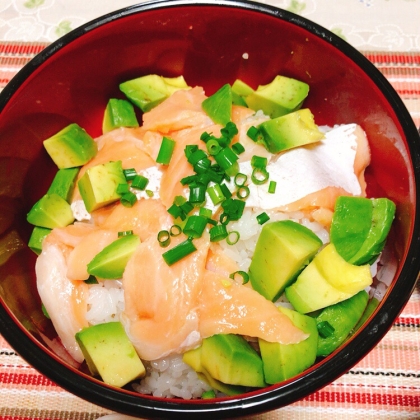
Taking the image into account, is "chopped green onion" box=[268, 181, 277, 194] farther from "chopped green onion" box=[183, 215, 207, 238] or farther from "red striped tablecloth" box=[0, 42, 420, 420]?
"red striped tablecloth" box=[0, 42, 420, 420]

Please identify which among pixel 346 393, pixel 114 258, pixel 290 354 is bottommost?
pixel 346 393

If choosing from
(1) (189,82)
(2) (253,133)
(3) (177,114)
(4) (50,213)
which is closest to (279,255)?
(2) (253,133)

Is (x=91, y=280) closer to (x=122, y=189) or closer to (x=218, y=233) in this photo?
(x=122, y=189)

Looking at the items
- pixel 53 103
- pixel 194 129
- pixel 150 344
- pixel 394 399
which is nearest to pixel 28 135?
pixel 53 103

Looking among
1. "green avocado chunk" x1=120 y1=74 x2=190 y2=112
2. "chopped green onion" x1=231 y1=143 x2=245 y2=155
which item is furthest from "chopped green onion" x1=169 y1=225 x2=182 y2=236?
"green avocado chunk" x1=120 y1=74 x2=190 y2=112

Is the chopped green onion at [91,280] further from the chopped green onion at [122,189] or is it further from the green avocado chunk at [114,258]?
the chopped green onion at [122,189]

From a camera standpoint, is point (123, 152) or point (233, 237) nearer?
point (233, 237)
